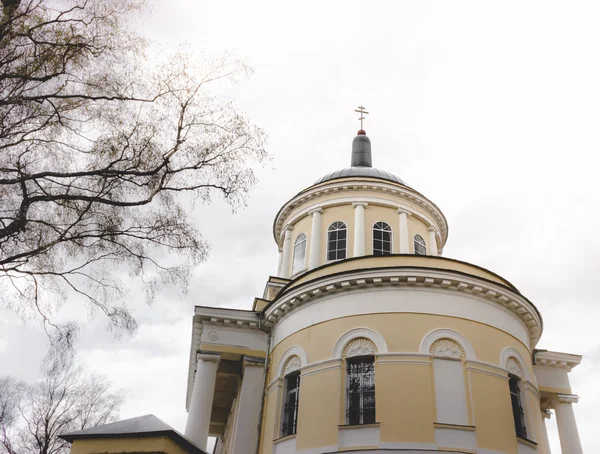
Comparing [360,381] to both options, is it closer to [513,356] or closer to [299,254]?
→ [513,356]

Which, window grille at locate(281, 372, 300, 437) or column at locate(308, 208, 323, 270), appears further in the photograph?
column at locate(308, 208, 323, 270)

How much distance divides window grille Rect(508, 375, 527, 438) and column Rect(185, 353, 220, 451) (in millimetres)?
8072

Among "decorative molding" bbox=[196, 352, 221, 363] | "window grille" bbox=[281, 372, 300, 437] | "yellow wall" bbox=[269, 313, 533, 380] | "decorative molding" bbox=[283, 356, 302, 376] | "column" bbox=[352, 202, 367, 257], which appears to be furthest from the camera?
"column" bbox=[352, 202, 367, 257]

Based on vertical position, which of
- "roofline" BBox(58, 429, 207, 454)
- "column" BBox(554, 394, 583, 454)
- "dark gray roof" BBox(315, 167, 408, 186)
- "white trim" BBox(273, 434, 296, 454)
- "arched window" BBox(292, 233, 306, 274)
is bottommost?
"roofline" BBox(58, 429, 207, 454)

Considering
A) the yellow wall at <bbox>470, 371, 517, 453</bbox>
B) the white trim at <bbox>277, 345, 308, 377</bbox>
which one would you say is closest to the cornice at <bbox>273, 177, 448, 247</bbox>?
the white trim at <bbox>277, 345, 308, 377</bbox>

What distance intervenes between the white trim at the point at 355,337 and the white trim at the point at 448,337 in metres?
0.96

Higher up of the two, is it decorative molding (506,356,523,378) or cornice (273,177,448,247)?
cornice (273,177,448,247)

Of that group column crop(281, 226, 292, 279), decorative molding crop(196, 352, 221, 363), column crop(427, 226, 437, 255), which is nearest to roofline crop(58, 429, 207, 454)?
decorative molding crop(196, 352, 221, 363)

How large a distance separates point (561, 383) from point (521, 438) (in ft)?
18.0

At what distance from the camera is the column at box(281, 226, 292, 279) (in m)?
20.9

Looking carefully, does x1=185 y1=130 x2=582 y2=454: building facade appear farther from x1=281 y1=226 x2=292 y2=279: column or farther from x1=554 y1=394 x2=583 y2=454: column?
x1=281 y1=226 x2=292 y2=279: column

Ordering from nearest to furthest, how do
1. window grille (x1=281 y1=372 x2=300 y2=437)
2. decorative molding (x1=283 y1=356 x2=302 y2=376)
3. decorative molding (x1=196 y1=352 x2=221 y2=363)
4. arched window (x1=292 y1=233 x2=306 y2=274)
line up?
window grille (x1=281 y1=372 x2=300 y2=437) < decorative molding (x1=283 y1=356 x2=302 y2=376) < decorative molding (x1=196 y1=352 x2=221 y2=363) < arched window (x1=292 y1=233 x2=306 y2=274)

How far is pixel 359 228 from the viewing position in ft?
64.4

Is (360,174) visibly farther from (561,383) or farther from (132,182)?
(132,182)
